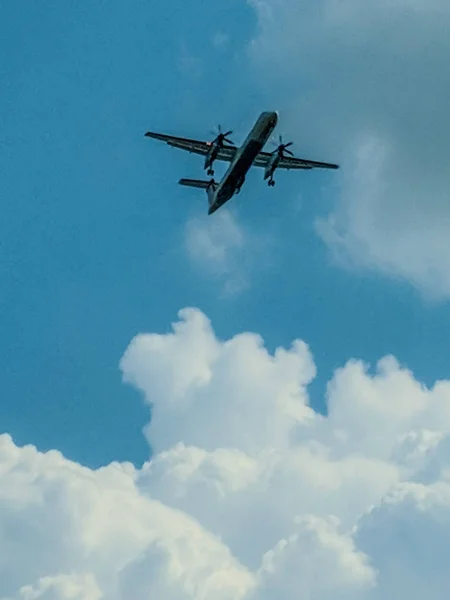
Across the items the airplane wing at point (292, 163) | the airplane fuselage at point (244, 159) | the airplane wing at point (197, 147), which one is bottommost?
the airplane fuselage at point (244, 159)

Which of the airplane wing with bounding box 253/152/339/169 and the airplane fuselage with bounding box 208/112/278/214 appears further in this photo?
the airplane wing with bounding box 253/152/339/169

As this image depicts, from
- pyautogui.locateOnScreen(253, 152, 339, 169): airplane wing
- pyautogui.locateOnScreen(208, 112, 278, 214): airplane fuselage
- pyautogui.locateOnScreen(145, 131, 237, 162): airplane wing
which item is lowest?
pyautogui.locateOnScreen(208, 112, 278, 214): airplane fuselage

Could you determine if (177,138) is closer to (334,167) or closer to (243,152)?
(243,152)

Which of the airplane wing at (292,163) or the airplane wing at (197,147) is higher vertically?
the airplane wing at (292,163)

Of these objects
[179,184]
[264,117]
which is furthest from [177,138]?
[264,117]

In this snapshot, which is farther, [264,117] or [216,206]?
[216,206]

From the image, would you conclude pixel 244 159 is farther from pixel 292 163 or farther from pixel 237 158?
pixel 292 163

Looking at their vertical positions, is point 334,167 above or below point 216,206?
above

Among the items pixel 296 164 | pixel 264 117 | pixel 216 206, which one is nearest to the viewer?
pixel 264 117
